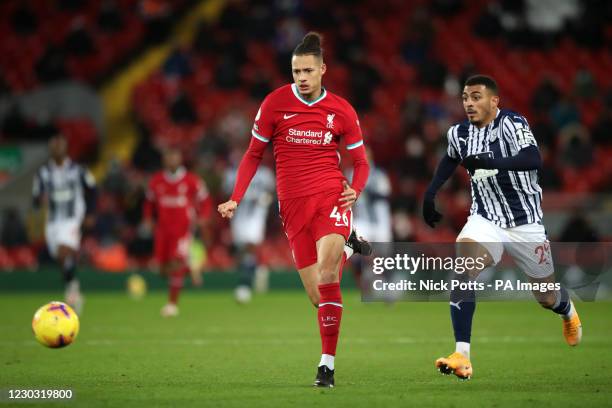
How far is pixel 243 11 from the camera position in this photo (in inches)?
1031

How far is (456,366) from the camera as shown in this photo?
299 inches

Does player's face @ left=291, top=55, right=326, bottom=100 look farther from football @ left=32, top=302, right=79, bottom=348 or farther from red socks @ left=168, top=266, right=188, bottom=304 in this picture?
red socks @ left=168, top=266, right=188, bottom=304

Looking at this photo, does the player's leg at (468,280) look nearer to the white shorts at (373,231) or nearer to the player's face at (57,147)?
the player's face at (57,147)

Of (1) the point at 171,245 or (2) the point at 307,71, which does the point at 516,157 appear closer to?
(2) the point at 307,71

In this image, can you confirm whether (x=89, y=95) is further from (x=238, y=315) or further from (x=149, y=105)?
(x=238, y=315)

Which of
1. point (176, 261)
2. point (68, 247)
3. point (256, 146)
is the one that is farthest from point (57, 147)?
point (256, 146)

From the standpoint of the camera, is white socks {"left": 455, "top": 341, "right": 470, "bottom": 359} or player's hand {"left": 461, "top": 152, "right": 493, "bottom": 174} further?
white socks {"left": 455, "top": 341, "right": 470, "bottom": 359}

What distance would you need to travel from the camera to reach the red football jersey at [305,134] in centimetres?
778

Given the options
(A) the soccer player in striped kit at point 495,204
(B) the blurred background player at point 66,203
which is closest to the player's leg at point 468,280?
(A) the soccer player in striped kit at point 495,204

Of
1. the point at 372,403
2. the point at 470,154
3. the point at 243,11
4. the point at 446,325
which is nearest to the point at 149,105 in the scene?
the point at 243,11

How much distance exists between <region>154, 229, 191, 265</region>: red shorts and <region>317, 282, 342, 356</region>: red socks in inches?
321

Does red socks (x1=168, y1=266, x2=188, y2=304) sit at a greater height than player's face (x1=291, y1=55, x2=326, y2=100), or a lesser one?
greater

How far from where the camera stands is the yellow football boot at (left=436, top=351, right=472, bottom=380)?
7.57 meters

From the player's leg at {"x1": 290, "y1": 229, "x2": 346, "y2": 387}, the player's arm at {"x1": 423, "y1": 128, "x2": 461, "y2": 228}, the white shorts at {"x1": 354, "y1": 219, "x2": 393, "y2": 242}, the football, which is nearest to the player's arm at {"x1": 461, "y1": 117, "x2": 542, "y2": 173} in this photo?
the player's arm at {"x1": 423, "y1": 128, "x2": 461, "y2": 228}
